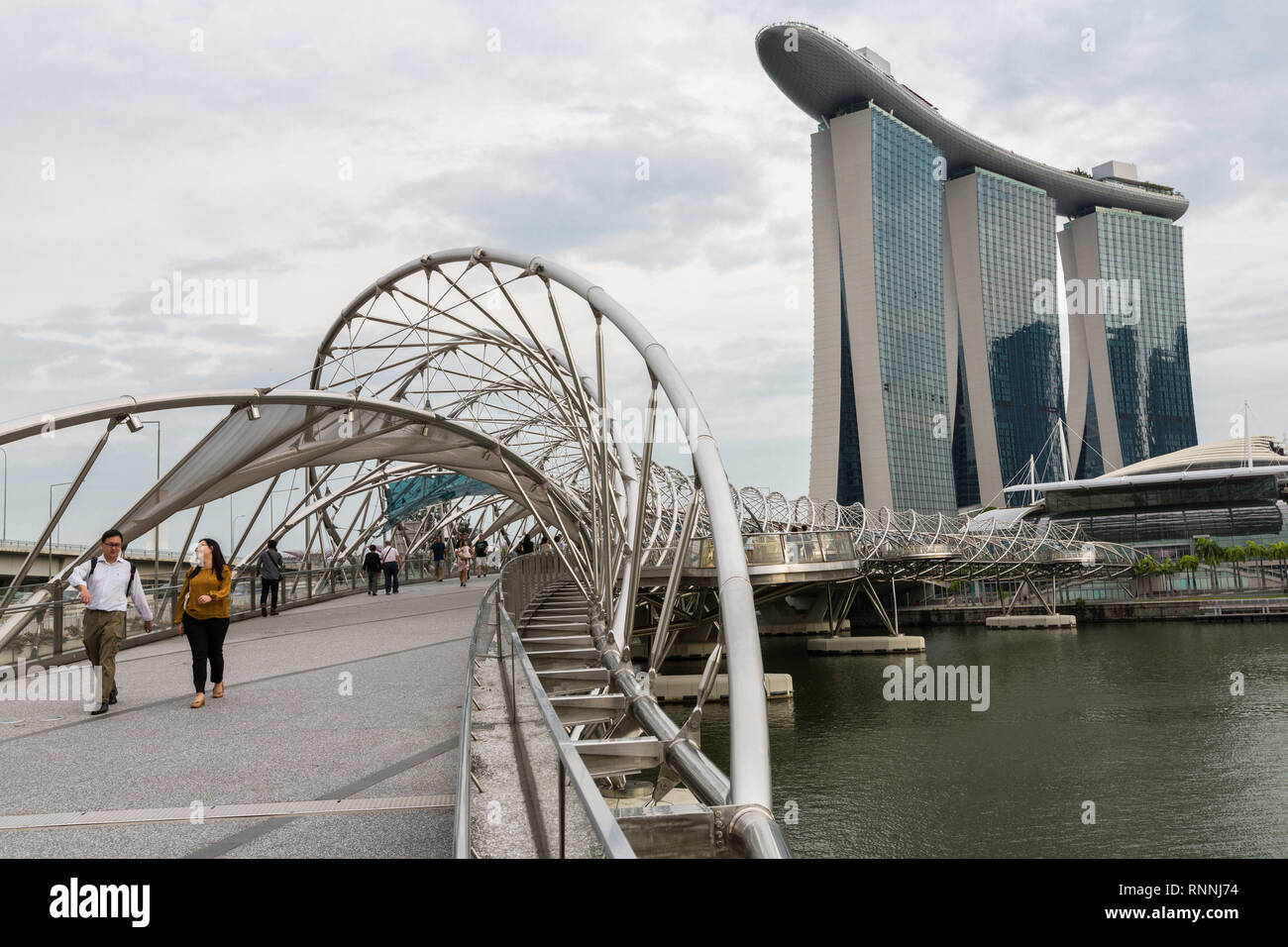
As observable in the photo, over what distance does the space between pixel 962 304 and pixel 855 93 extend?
37.2 meters

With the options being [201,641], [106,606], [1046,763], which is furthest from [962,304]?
[106,606]

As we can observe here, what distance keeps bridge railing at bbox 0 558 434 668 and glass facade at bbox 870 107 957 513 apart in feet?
326

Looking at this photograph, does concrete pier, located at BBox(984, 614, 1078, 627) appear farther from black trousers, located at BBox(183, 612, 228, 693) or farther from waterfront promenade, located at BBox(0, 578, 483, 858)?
black trousers, located at BBox(183, 612, 228, 693)

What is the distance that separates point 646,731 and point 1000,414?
147 m

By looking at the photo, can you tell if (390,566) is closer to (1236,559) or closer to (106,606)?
(106,606)

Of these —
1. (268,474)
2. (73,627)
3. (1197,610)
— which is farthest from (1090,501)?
(73,627)

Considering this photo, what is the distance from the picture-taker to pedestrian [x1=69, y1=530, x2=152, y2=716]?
11.0 m

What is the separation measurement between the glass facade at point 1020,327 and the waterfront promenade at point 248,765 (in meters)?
141

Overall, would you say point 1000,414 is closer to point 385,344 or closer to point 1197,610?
point 1197,610

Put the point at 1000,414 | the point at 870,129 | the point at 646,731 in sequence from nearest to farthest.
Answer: the point at 646,731 → the point at 870,129 → the point at 1000,414

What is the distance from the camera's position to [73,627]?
15.3m

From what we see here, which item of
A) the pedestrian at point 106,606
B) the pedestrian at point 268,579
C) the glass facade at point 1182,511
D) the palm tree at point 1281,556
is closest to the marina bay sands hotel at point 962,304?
the glass facade at point 1182,511

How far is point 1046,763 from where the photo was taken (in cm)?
2262
